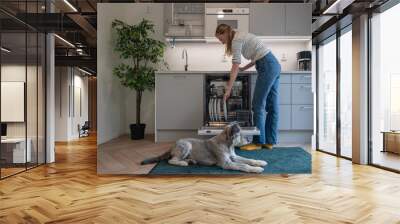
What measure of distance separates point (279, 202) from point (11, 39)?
3.76 metres

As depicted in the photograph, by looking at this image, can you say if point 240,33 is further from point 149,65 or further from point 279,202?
point 279,202

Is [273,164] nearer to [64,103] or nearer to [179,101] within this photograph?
[179,101]

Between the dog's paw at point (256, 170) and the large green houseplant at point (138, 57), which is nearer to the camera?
the large green houseplant at point (138, 57)

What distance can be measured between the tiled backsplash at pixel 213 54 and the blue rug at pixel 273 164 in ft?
2.25

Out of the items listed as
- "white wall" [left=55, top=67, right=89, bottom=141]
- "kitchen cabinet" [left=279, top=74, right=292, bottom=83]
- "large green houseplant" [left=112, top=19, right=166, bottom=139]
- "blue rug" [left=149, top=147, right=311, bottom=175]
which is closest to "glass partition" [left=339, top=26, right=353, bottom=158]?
"blue rug" [left=149, top=147, right=311, bottom=175]

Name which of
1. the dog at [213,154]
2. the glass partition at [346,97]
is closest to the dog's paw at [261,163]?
the dog at [213,154]

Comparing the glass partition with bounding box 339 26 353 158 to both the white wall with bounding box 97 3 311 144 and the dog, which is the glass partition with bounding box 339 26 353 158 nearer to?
the white wall with bounding box 97 3 311 144

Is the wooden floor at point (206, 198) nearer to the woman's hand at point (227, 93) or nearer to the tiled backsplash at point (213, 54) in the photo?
the woman's hand at point (227, 93)

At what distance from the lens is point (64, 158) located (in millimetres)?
5090

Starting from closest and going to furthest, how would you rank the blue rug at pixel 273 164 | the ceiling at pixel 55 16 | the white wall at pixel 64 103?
1. the blue rug at pixel 273 164
2. the ceiling at pixel 55 16
3. the white wall at pixel 64 103

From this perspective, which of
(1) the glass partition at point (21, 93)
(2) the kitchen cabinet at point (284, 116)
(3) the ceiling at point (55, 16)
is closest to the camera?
(2) the kitchen cabinet at point (284, 116)

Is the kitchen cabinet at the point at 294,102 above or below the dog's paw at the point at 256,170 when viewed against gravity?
above

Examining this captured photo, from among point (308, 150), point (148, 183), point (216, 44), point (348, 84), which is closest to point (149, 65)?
point (216, 44)

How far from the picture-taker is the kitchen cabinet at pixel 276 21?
259 cm
